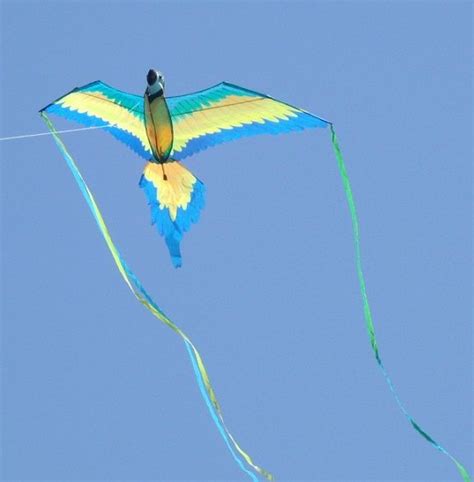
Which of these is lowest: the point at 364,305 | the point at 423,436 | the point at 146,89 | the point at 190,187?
the point at 423,436

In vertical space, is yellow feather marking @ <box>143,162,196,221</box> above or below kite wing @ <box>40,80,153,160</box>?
below

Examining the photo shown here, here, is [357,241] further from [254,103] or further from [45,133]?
[45,133]

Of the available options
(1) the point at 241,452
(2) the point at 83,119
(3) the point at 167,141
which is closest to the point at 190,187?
(3) the point at 167,141

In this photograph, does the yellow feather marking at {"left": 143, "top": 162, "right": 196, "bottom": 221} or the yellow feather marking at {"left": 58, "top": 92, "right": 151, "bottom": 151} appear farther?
the yellow feather marking at {"left": 58, "top": 92, "right": 151, "bottom": 151}

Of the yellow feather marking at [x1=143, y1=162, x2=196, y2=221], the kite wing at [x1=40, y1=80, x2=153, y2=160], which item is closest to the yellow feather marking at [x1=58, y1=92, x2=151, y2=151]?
the kite wing at [x1=40, y1=80, x2=153, y2=160]

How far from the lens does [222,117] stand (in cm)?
1286

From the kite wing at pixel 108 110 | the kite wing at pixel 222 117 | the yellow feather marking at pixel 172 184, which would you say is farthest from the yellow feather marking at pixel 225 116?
the kite wing at pixel 108 110

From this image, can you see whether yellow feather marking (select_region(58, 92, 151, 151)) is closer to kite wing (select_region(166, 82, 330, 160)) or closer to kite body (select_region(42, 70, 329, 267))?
kite body (select_region(42, 70, 329, 267))

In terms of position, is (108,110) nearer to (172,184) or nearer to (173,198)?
(172,184)

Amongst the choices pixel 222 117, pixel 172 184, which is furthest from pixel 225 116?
pixel 172 184

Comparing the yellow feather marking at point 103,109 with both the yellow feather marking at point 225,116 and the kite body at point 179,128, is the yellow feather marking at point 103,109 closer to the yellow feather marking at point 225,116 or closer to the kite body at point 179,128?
the kite body at point 179,128

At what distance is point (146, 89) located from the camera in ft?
41.1

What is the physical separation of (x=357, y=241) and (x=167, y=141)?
6.59 feet

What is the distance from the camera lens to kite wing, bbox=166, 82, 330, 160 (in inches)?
494
